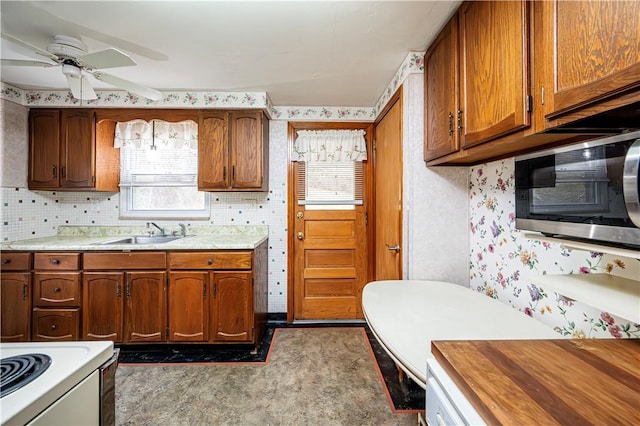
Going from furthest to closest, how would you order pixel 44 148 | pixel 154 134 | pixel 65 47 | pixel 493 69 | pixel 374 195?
pixel 374 195 < pixel 154 134 < pixel 44 148 < pixel 65 47 < pixel 493 69

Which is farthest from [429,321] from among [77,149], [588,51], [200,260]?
[77,149]

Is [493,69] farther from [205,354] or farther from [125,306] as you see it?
[125,306]

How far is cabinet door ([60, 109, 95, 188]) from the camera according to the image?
8.67 feet

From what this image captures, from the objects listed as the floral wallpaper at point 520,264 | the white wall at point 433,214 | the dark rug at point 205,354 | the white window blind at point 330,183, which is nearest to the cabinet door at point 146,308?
the dark rug at point 205,354

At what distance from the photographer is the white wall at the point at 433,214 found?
72.9 inches

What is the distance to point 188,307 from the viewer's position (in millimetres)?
2332

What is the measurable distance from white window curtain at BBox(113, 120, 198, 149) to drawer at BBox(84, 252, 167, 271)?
1.15 meters

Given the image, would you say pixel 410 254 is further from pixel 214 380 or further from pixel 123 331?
pixel 123 331

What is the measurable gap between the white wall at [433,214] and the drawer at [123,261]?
2.02 meters

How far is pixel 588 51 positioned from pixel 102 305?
10.5 feet

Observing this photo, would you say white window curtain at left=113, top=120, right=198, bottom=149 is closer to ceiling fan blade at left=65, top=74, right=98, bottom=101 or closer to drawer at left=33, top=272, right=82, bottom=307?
ceiling fan blade at left=65, top=74, right=98, bottom=101

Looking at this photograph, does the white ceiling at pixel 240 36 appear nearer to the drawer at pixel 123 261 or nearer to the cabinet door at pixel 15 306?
the drawer at pixel 123 261

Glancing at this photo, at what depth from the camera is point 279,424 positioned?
1.60m

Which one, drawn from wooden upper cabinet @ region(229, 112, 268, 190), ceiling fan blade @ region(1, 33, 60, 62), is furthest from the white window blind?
ceiling fan blade @ region(1, 33, 60, 62)
